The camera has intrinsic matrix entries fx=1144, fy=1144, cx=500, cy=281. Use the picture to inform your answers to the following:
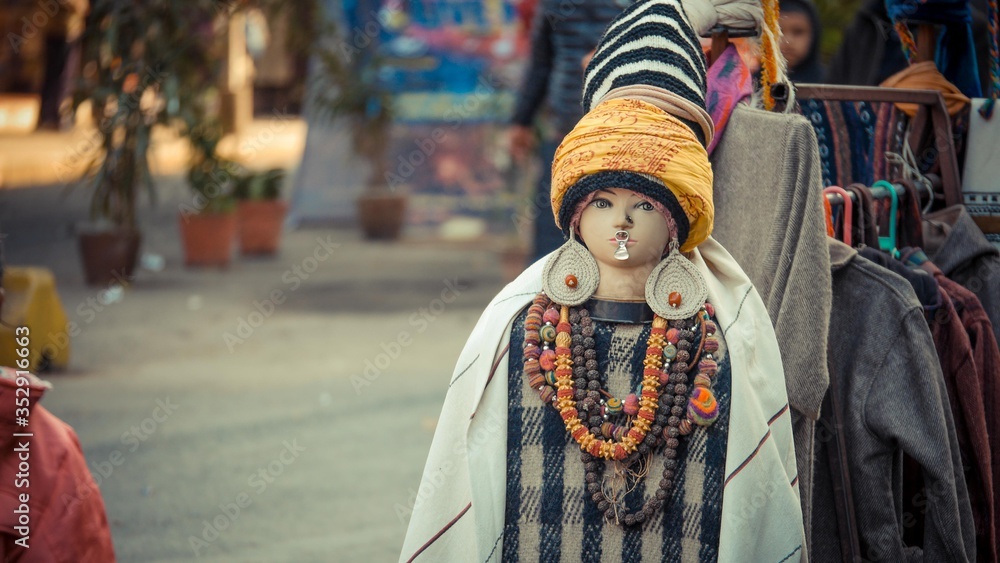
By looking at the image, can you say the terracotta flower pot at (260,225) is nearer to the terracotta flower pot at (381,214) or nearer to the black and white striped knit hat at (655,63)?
the terracotta flower pot at (381,214)

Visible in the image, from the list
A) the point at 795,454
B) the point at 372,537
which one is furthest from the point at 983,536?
the point at 372,537

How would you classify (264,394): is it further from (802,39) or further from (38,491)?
(38,491)

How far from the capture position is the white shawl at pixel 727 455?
2.38 meters

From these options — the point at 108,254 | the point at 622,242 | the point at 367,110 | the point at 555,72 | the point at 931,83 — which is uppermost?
the point at 931,83

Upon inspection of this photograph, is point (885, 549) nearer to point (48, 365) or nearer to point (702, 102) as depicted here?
point (702, 102)

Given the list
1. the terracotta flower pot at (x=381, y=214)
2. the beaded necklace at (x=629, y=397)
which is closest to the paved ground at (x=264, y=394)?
the terracotta flower pot at (x=381, y=214)

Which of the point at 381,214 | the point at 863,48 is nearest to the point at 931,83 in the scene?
the point at 863,48

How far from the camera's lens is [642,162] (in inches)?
93.2

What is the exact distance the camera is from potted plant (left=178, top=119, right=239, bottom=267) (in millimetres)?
9750

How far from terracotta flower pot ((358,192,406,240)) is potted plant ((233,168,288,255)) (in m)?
1.27

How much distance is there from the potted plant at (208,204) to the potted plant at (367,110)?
1.39 m

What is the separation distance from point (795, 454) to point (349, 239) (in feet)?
32.9

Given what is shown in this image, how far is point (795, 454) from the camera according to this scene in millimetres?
2596

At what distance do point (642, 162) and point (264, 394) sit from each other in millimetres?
4563
